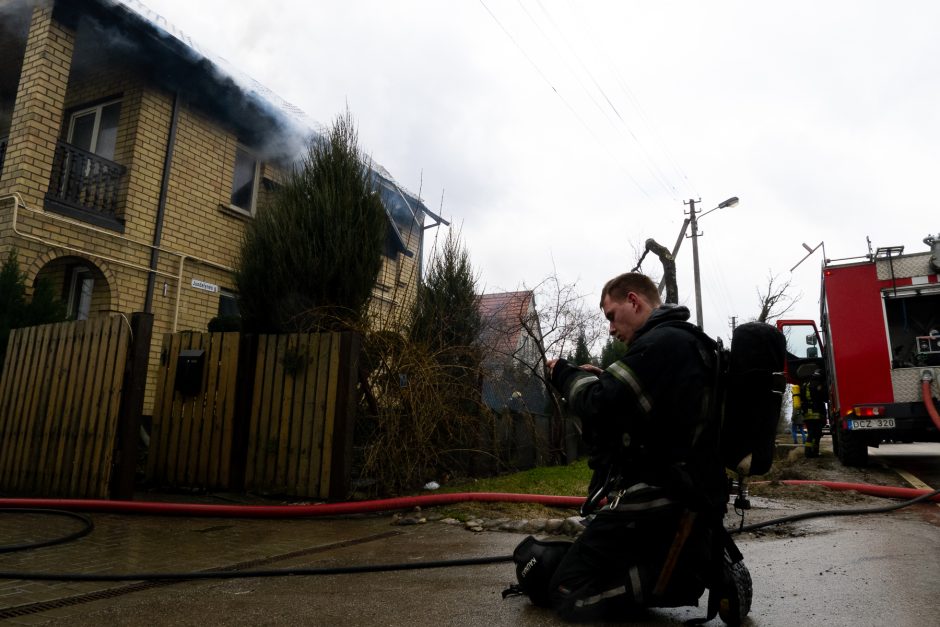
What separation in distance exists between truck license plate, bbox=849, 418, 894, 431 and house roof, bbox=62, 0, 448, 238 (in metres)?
6.32

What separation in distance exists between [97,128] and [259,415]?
7.37 meters

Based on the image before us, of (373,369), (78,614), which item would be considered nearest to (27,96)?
(373,369)

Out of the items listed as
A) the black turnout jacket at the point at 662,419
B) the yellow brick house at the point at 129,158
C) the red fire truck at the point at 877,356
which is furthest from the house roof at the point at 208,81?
the red fire truck at the point at 877,356

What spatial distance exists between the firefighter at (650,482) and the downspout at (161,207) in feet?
29.3

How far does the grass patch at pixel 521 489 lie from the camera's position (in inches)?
202

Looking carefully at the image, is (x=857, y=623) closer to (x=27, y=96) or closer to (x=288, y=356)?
(x=288, y=356)

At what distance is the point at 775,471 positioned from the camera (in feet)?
29.1

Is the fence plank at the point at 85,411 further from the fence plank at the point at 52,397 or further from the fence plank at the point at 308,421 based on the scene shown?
the fence plank at the point at 308,421

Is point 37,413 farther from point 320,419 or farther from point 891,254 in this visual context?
point 891,254

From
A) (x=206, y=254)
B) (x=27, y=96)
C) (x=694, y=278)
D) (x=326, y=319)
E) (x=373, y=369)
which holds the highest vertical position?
(x=694, y=278)

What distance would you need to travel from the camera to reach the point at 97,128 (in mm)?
10594

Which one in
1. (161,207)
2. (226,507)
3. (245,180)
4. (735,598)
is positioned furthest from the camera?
(245,180)

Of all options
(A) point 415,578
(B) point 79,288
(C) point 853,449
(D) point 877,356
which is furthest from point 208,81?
(C) point 853,449

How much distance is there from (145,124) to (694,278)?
19939 mm
